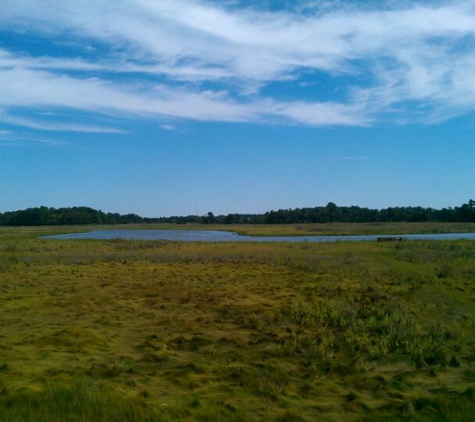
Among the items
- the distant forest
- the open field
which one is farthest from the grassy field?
the distant forest

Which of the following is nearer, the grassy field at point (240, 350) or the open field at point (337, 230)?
the grassy field at point (240, 350)

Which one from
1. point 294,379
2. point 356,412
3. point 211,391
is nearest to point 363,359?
point 294,379

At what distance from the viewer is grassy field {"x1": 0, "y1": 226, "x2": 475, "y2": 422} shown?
591 cm

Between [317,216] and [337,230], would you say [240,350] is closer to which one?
[337,230]

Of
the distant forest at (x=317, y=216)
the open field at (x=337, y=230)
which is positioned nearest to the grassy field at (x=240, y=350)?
the open field at (x=337, y=230)

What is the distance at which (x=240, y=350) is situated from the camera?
354 inches

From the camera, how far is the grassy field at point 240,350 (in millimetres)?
5910

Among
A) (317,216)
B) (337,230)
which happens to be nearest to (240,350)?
(337,230)

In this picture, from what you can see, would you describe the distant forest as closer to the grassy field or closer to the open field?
the open field

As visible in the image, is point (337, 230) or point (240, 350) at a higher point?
point (337, 230)

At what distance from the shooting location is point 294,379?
724cm

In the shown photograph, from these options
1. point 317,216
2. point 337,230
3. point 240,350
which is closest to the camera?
point 240,350

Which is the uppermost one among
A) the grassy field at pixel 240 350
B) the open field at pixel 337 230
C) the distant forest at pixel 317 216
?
the distant forest at pixel 317 216

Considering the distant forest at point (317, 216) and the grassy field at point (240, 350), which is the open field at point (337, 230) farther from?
the grassy field at point (240, 350)
